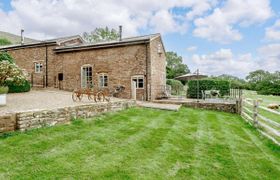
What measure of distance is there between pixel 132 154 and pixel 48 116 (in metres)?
3.53

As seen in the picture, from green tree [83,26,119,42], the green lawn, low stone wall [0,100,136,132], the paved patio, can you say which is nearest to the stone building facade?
the paved patio

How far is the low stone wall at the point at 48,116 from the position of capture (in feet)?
22.0

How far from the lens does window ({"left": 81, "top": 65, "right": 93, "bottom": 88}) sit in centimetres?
2019

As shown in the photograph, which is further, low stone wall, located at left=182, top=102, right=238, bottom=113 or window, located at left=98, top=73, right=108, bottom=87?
window, located at left=98, top=73, right=108, bottom=87

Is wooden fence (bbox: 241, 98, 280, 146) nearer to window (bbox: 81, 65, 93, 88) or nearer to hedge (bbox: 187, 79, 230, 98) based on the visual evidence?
hedge (bbox: 187, 79, 230, 98)

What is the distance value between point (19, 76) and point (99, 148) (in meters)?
6.24

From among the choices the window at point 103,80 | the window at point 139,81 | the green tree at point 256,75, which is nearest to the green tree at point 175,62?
the green tree at point 256,75

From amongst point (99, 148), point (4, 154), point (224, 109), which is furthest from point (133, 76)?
point (4, 154)

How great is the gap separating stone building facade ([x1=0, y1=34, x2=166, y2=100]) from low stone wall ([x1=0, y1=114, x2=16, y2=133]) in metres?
11.7

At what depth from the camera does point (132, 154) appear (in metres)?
5.89

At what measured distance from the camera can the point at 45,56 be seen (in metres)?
22.5

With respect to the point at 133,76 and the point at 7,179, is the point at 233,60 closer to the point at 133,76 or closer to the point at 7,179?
the point at 133,76

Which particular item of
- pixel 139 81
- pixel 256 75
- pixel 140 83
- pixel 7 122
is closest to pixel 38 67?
pixel 139 81

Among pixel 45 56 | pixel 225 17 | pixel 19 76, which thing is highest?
pixel 225 17
